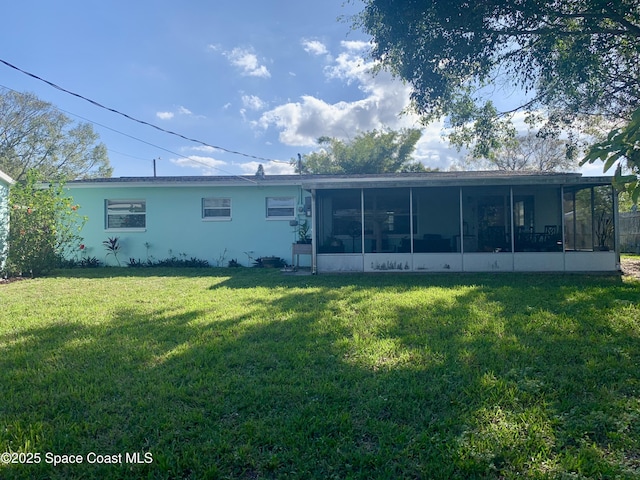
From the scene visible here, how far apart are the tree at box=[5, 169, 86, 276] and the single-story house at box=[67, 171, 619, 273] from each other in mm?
2568

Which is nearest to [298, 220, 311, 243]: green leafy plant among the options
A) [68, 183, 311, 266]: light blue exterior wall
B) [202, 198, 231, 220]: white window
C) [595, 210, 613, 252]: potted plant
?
[68, 183, 311, 266]: light blue exterior wall

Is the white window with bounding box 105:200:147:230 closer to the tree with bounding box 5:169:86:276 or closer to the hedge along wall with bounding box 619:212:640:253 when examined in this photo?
the tree with bounding box 5:169:86:276

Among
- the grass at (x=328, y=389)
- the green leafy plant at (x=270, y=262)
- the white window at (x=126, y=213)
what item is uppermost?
the white window at (x=126, y=213)

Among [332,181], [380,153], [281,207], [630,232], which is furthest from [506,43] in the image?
[380,153]

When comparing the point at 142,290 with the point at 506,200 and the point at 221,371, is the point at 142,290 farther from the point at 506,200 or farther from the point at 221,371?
the point at 506,200

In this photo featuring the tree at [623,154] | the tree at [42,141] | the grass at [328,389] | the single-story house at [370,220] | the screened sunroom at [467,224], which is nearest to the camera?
the grass at [328,389]

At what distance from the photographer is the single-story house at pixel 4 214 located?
30.2 feet

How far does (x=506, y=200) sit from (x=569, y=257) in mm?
2399

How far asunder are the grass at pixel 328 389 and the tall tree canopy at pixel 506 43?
473cm

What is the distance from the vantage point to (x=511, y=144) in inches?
421

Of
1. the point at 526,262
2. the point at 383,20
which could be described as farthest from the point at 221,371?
the point at 526,262

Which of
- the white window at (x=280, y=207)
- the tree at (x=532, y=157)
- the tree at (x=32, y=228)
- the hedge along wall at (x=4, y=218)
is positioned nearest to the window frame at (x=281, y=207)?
the white window at (x=280, y=207)

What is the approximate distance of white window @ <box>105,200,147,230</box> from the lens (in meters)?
12.7

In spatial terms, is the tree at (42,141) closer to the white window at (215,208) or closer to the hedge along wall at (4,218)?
the hedge along wall at (4,218)
